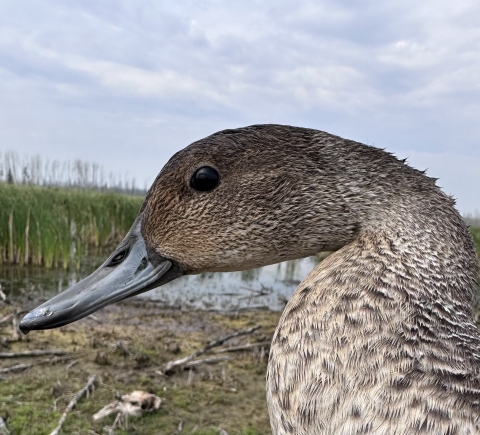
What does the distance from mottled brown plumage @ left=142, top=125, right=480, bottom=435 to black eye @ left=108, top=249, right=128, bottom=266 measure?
0.14 meters

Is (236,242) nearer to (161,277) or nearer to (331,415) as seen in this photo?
(161,277)

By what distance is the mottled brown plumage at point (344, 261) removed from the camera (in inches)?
46.6

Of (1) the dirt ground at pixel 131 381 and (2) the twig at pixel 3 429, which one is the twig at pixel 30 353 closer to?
(1) the dirt ground at pixel 131 381

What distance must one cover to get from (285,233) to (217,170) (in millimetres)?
363

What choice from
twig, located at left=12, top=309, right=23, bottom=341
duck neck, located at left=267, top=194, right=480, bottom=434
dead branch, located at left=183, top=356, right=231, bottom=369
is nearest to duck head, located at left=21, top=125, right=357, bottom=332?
duck neck, located at left=267, top=194, right=480, bottom=434

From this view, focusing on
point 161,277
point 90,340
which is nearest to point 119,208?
point 90,340

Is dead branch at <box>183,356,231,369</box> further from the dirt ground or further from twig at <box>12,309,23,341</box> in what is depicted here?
twig at <box>12,309,23,341</box>

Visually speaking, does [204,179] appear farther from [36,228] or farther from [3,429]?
[36,228]

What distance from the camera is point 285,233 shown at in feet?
5.49

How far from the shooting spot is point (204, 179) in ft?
5.60

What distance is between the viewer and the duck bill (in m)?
1.64

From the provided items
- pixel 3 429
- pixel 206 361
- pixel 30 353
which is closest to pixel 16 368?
pixel 30 353

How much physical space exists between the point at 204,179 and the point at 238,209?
0.59 feet

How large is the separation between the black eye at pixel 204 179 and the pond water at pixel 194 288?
6.10 m
